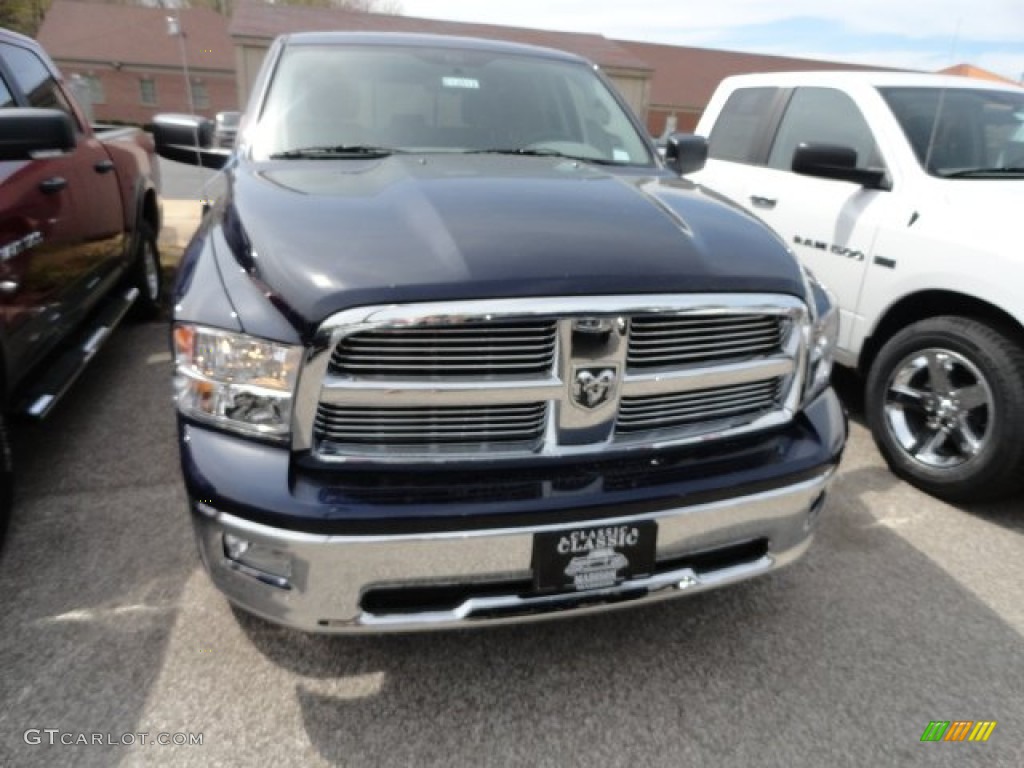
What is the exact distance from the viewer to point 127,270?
491cm

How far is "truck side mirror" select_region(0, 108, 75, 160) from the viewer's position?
102 inches

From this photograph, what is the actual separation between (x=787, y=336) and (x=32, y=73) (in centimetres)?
418

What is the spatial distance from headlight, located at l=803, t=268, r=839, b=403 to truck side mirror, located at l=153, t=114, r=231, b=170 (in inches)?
106

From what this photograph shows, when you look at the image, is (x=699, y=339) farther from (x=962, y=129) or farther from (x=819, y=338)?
(x=962, y=129)

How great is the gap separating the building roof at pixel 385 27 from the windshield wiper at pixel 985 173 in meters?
23.2

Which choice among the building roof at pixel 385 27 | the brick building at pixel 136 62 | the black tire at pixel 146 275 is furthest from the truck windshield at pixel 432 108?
the brick building at pixel 136 62

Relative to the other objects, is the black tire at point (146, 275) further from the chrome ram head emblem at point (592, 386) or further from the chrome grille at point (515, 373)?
the chrome ram head emblem at point (592, 386)

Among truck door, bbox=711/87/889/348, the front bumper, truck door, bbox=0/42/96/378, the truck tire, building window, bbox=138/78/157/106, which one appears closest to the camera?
the front bumper

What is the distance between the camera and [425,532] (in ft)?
5.74

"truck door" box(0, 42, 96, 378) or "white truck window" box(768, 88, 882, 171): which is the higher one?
"white truck window" box(768, 88, 882, 171)

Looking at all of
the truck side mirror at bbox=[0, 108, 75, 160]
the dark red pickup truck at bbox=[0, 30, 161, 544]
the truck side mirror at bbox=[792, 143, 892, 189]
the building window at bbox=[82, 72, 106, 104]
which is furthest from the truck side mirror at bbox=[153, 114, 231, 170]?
the building window at bbox=[82, 72, 106, 104]

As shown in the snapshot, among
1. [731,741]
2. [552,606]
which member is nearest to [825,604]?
[731,741]

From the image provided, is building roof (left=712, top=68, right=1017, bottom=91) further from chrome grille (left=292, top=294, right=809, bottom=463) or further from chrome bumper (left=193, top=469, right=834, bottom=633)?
chrome bumper (left=193, top=469, right=834, bottom=633)

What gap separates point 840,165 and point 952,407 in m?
1.35
